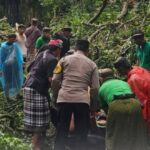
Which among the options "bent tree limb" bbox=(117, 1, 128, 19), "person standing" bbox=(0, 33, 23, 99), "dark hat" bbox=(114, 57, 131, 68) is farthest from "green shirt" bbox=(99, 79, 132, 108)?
"bent tree limb" bbox=(117, 1, 128, 19)

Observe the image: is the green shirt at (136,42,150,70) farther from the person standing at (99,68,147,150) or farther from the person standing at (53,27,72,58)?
the person standing at (99,68,147,150)

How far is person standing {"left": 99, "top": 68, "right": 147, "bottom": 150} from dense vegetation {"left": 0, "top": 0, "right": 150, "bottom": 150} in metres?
1.51

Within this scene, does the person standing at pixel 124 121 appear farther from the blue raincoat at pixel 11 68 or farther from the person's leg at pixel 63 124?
the blue raincoat at pixel 11 68

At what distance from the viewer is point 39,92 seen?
7750 mm

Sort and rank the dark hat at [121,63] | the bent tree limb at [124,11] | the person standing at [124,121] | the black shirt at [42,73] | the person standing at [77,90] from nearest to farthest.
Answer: the person standing at [124,121] → the dark hat at [121,63] → the person standing at [77,90] → the black shirt at [42,73] → the bent tree limb at [124,11]

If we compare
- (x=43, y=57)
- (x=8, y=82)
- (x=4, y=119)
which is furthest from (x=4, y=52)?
(x=43, y=57)

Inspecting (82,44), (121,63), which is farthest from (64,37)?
(121,63)

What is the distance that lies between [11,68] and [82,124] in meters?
3.99

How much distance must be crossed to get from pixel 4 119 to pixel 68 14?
10003 mm

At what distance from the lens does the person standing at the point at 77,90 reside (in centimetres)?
734

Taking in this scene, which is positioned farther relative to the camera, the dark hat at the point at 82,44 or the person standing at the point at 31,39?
the person standing at the point at 31,39

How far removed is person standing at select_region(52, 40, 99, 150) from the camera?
7344mm

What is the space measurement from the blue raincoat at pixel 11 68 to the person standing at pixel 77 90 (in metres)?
3.64

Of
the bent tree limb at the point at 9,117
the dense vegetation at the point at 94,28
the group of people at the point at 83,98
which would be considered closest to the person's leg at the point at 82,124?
the group of people at the point at 83,98
